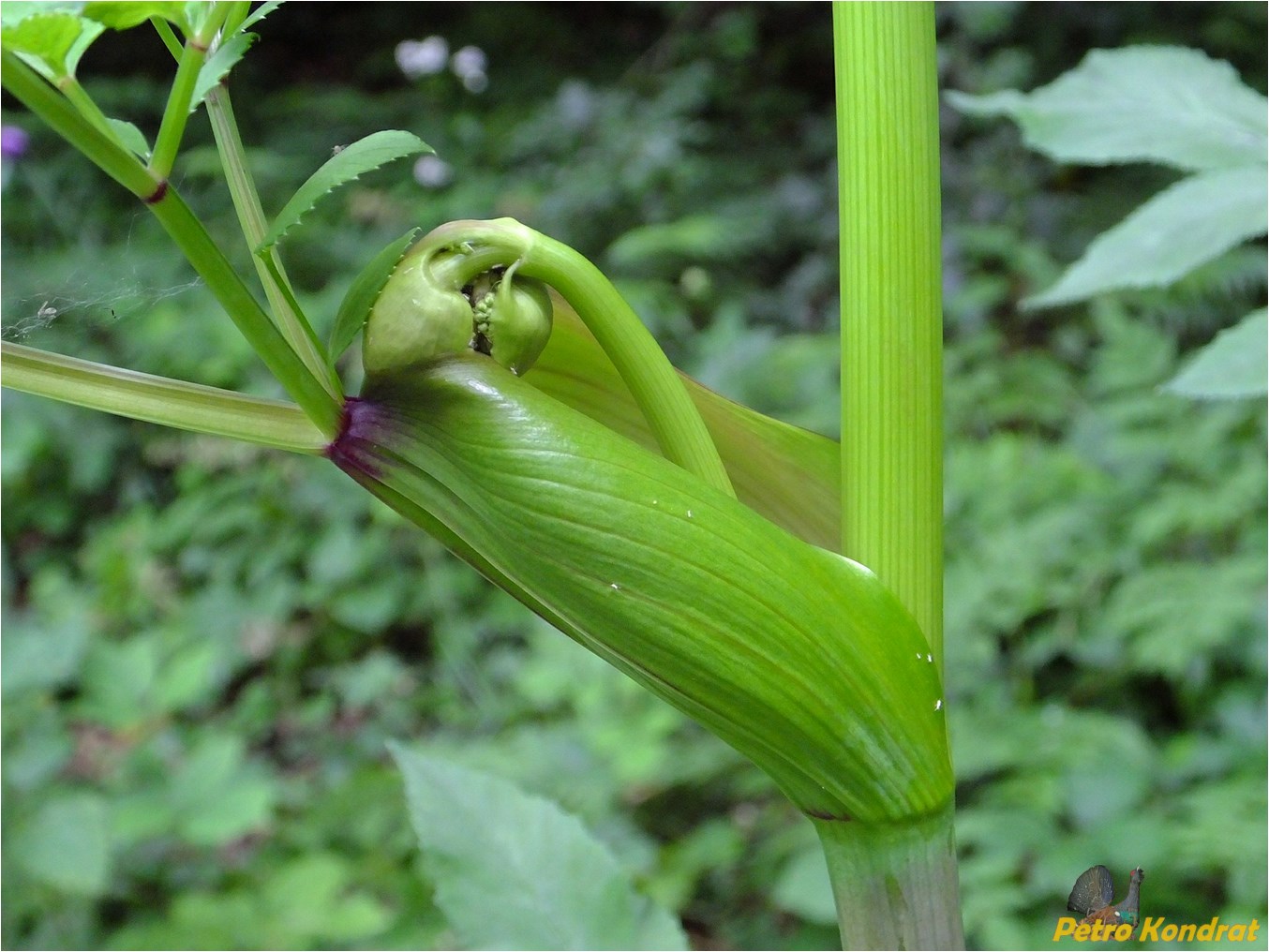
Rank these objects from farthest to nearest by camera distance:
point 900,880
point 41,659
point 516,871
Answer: point 41,659
point 516,871
point 900,880

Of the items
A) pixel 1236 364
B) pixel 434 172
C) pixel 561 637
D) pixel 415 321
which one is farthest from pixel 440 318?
pixel 434 172

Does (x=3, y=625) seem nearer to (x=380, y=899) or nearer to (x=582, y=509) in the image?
(x=380, y=899)

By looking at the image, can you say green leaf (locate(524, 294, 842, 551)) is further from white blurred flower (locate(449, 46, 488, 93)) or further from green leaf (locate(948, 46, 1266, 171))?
white blurred flower (locate(449, 46, 488, 93))

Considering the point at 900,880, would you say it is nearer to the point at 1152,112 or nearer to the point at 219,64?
the point at 219,64

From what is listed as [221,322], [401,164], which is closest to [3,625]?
[221,322]

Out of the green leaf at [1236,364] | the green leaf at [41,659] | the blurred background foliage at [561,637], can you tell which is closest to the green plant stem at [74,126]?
the blurred background foliage at [561,637]
